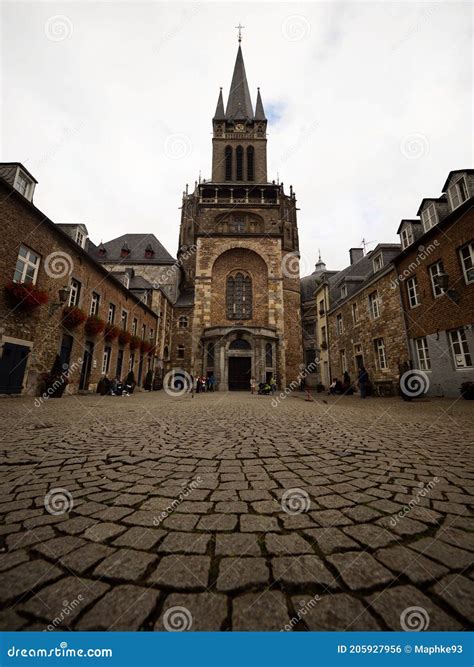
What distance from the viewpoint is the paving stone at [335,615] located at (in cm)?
107

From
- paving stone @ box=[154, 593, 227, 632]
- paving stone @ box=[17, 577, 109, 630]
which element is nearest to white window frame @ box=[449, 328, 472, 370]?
paving stone @ box=[154, 593, 227, 632]

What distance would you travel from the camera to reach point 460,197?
437 inches

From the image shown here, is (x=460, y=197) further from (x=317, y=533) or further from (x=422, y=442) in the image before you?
(x=317, y=533)

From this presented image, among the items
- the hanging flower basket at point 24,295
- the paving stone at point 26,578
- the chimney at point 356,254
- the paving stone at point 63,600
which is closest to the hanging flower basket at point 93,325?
the hanging flower basket at point 24,295

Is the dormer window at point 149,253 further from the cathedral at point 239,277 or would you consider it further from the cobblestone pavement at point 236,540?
the cobblestone pavement at point 236,540

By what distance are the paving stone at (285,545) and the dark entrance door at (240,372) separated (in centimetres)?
2176

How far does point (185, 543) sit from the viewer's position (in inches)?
61.0

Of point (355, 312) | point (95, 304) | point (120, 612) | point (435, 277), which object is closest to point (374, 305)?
point (355, 312)

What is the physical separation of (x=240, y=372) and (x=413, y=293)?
14040 millimetres

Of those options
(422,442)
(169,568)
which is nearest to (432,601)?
(169,568)

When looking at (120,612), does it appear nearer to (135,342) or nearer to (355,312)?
(355,312)

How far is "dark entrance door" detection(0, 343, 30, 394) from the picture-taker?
9.74 metres

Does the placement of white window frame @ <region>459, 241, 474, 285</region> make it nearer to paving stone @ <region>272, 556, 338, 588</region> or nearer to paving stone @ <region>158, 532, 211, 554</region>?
paving stone @ <region>272, 556, 338, 588</region>

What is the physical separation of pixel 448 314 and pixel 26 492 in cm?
1315
